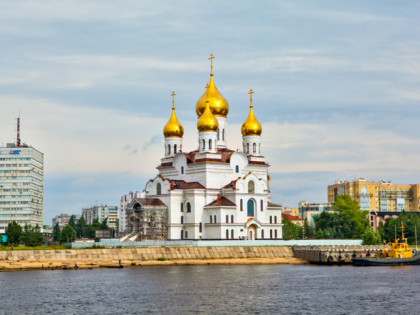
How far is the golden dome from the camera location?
92625 mm

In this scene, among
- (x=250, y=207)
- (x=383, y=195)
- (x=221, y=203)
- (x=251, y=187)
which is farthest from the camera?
(x=383, y=195)

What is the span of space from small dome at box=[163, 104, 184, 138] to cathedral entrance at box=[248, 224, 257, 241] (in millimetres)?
15923

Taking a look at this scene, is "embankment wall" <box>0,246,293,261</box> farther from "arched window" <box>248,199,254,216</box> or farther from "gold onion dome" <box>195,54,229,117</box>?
"gold onion dome" <box>195,54,229,117</box>

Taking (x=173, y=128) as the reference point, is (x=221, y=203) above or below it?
below

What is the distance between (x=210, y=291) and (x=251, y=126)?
4713 centimetres

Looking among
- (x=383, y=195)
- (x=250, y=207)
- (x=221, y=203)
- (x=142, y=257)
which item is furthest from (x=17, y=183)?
(x=383, y=195)

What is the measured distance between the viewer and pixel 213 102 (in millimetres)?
→ 97188

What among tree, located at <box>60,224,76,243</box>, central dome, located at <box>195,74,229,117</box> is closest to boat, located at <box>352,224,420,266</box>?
central dome, located at <box>195,74,229,117</box>

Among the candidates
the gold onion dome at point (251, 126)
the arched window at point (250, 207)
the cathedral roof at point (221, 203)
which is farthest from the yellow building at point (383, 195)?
the cathedral roof at point (221, 203)

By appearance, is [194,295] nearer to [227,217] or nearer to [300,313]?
[300,313]

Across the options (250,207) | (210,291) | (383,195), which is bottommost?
(210,291)

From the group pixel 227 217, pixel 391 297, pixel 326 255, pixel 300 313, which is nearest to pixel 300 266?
pixel 326 255

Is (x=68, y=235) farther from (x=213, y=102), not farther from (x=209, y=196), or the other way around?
(x=213, y=102)

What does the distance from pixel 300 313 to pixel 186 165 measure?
50.9m
